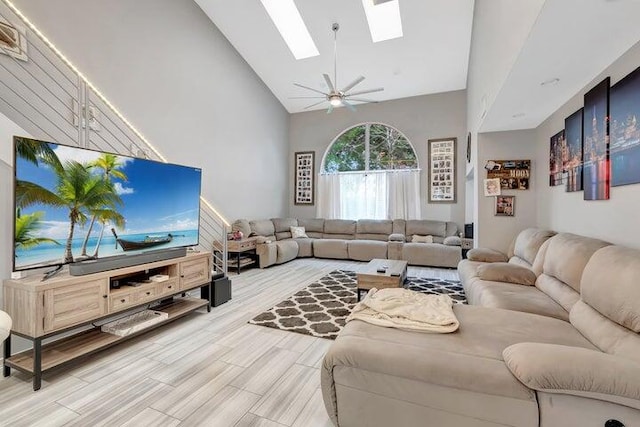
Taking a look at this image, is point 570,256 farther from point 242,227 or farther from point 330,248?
point 242,227

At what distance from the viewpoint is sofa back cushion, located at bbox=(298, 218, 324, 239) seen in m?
6.93

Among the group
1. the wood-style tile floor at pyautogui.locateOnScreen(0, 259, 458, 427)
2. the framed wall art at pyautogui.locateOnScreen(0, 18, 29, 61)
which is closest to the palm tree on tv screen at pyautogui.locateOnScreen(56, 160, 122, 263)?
the wood-style tile floor at pyautogui.locateOnScreen(0, 259, 458, 427)

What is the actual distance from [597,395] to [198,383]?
211 cm

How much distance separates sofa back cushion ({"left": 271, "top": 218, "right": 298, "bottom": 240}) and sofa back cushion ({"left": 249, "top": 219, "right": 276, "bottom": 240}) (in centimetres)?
13

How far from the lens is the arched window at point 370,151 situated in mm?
6676

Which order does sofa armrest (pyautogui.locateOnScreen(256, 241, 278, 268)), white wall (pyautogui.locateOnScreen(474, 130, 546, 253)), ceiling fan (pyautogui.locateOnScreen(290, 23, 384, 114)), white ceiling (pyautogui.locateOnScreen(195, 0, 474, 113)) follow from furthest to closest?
sofa armrest (pyautogui.locateOnScreen(256, 241, 278, 268)) → white ceiling (pyautogui.locateOnScreen(195, 0, 474, 113)) → ceiling fan (pyautogui.locateOnScreen(290, 23, 384, 114)) → white wall (pyautogui.locateOnScreen(474, 130, 546, 253))

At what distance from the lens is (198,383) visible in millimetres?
1923

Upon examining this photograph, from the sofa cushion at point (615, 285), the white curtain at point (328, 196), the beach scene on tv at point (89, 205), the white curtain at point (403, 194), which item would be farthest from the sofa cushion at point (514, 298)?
the white curtain at point (328, 196)

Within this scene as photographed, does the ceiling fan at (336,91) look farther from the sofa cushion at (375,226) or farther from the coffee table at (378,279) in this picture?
the sofa cushion at (375,226)

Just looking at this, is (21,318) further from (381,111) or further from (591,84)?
(381,111)

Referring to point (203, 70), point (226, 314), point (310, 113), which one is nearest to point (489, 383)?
point (226, 314)

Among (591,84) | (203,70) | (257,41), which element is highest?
(257,41)

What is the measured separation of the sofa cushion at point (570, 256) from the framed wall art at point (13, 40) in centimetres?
483

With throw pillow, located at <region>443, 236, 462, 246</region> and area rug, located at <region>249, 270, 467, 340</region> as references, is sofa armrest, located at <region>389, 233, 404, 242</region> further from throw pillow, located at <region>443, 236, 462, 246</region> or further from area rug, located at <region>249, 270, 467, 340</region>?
area rug, located at <region>249, 270, 467, 340</region>
